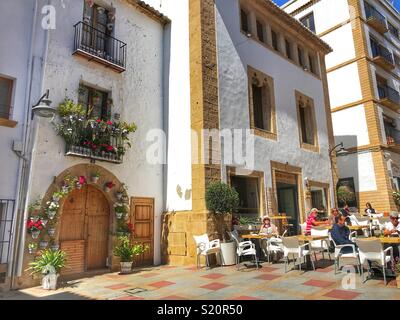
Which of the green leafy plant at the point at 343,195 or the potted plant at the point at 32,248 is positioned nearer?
the potted plant at the point at 32,248

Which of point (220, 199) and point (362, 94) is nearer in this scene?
point (220, 199)

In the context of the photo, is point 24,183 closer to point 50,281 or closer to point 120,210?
point 50,281

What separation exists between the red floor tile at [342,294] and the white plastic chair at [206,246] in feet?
11.5

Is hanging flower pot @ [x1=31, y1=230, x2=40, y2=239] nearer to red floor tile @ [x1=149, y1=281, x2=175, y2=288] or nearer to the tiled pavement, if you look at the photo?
the tiled pavement


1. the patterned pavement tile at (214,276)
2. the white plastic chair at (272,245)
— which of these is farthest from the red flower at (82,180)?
the white plastic chair at (272,245)

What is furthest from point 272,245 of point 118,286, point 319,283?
point 118,286

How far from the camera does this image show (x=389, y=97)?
20828 millimetres

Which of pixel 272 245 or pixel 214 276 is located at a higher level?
pixel 272 245

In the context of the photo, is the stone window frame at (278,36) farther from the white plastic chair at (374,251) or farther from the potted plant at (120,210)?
the white plastic chair at (374,251)

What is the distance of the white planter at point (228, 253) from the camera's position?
8.89 metres

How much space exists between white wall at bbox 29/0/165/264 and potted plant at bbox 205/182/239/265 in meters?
2.10

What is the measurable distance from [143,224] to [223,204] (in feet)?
8.84

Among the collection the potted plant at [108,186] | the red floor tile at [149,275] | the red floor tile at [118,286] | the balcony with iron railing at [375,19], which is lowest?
the red floor tile at [118,286]
